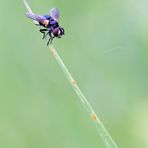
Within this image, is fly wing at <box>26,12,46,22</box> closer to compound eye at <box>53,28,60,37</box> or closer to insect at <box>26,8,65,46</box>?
insect at <box>26,8,65,46</box>

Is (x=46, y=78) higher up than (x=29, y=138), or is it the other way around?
(x=46, y=78)

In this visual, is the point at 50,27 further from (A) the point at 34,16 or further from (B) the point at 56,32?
(A) the point at 34,16

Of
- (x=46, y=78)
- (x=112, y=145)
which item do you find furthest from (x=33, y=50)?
(x=112, y=145)

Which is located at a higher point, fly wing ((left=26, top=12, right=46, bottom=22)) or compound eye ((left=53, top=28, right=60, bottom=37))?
fly wing ((left=26, top=12, right=46, bottom=22))

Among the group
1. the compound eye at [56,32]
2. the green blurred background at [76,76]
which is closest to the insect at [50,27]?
the compound eye at [56,32]

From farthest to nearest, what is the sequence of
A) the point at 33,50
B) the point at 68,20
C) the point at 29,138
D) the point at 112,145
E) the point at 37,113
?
the point at 68,20 → the point at 33,50 → the point at 37,113 → the point at 29,138 → the point at 112,145

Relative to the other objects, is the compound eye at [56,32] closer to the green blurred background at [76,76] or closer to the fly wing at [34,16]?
the fly wing at [34,16]

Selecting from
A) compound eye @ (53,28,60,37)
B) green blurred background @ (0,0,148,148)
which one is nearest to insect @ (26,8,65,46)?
compound eye @ (53,28,60,37)

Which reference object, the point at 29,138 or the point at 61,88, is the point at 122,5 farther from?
the point at 29,138
